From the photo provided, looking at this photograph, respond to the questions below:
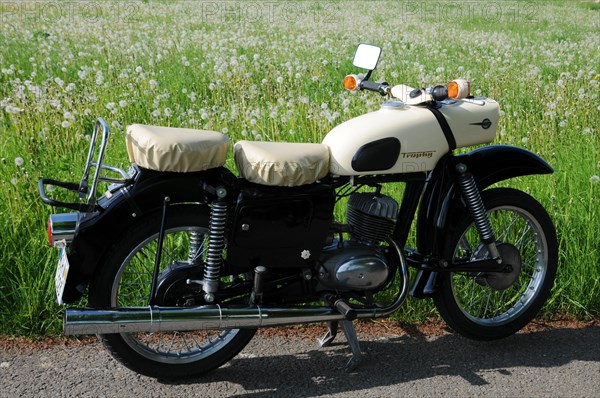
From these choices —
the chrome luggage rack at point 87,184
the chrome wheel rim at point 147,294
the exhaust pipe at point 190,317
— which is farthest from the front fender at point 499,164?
the chrome luggage rack at point 87,184

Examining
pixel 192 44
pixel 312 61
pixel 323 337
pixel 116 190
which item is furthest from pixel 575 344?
pixel 192 44

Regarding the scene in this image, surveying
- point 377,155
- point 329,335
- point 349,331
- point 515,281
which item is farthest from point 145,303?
point 515,281

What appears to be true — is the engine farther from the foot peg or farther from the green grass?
the green grass

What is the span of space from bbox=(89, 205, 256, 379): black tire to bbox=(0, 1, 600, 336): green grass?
545mm

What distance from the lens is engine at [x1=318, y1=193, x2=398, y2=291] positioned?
13.2 feet

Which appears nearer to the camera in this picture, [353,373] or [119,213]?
[119,213]

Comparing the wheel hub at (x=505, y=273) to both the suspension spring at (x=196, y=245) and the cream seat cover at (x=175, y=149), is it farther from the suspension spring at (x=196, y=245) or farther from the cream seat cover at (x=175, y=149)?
the cream seat cover at (x=175, y=149)

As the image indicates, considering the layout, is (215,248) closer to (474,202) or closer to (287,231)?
(287,231)

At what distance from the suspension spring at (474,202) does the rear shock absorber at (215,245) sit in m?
1.21

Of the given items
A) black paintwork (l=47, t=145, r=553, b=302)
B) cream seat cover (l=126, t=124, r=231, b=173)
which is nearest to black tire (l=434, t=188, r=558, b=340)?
black paintwork (l=47, t=145, r=553, b=302)

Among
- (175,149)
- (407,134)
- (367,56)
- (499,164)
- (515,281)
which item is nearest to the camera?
(175,149)

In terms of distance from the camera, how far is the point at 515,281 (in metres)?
4.59

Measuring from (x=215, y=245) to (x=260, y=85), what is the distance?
5.03 metres

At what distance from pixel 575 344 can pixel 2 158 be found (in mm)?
3658
